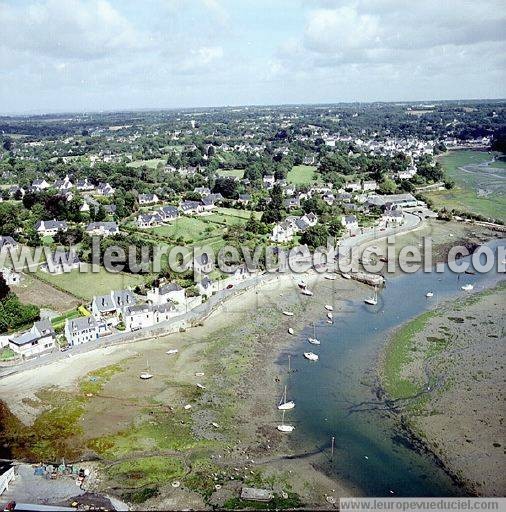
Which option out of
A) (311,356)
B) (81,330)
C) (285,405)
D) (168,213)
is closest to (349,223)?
(168,213)

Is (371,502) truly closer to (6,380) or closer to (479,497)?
(479,497)

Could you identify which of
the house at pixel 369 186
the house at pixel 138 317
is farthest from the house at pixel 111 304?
the house at pixel 369 186

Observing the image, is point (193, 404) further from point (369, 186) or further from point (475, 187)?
point (475, 187)

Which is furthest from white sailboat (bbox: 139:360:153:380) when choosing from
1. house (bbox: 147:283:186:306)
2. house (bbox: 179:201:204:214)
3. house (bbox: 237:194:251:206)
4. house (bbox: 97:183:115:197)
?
house (bbox: 97:183:115:197)

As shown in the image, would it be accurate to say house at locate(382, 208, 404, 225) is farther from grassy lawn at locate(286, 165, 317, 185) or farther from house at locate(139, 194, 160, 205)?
house at locate(139, 194, 160, 205)

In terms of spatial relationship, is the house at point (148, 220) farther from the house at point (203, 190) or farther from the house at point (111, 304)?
the house at point (111, 304)

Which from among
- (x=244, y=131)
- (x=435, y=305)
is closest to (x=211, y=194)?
(x=435, y=305)
